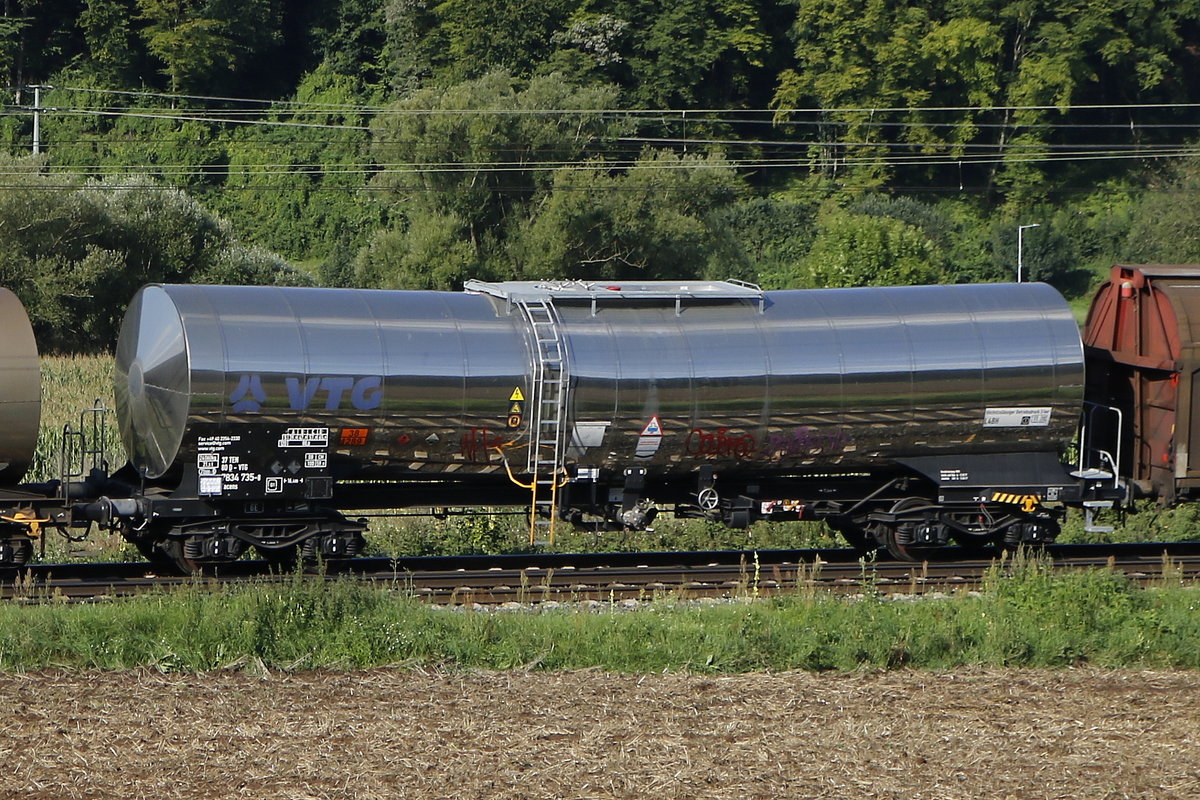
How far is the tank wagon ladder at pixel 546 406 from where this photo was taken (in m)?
17.0

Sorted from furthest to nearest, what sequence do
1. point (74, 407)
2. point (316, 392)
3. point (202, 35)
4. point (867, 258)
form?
point (202, 35) → point (867, 258) → point (74, 407) → point (316, 392)

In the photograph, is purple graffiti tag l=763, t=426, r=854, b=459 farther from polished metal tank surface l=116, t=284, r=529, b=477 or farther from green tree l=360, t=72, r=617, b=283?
green tree l=360, t=72, r=617, b=283

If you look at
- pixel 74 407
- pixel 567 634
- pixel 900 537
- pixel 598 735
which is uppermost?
pixel 74 407

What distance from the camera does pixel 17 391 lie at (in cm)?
1595

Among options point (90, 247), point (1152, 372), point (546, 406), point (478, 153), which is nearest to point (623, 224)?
point (478, 153)

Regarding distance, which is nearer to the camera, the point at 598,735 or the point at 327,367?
the point at 598,735

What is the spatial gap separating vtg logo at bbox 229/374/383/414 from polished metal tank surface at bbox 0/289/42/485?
207 centimetres

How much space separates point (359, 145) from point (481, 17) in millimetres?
11236

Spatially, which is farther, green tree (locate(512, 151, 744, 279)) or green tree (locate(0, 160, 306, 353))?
green tree (locate(512, 151, 744, 279))

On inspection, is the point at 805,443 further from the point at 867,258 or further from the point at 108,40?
the point at 108,40

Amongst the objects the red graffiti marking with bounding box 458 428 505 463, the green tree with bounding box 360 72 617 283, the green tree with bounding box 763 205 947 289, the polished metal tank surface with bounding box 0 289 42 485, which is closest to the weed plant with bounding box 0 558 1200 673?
the polished metal tank surface with bounding box 0 289 42 485

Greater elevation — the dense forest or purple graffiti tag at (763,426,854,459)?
the dense forest

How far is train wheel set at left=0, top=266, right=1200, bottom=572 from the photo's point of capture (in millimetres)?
16438

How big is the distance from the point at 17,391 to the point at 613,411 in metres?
6.42
